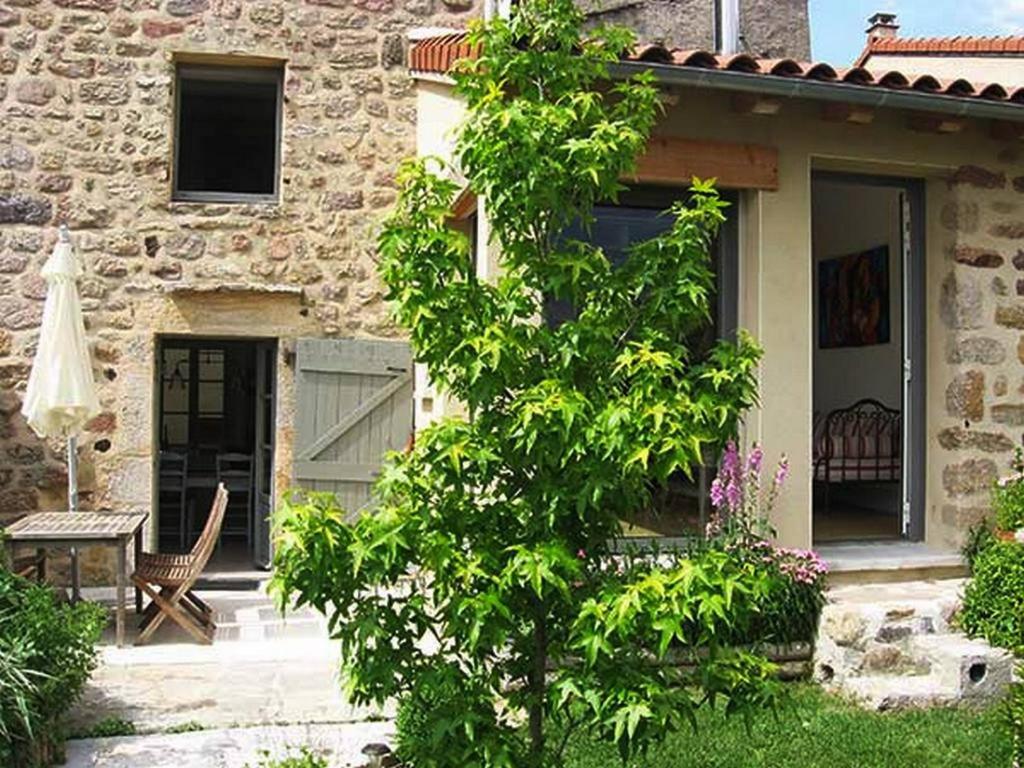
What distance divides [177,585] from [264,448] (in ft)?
8.26

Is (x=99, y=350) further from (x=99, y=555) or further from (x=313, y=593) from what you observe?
(x=313, y=593)

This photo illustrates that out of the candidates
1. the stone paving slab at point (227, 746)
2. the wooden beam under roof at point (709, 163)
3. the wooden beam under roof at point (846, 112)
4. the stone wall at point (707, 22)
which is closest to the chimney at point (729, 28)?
the wooden beam under roof at point (846, 112)

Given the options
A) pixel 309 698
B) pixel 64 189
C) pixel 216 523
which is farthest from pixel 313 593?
pixel 64 189

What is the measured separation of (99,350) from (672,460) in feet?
20.0

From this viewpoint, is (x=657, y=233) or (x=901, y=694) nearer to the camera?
(x=901, y=694)

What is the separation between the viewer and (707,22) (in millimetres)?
10367

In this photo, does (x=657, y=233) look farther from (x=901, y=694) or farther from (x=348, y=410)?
(x=348, y=410)

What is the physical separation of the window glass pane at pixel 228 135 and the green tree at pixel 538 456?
18.2ft

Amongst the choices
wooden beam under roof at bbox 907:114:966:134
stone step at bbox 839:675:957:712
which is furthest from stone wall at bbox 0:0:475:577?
stone step at bbox 839:675:957:712

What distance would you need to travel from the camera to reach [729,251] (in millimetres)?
6195

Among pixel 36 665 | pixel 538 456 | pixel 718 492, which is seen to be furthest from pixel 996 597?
pixel 36 665

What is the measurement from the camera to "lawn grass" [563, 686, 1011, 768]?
162 inches

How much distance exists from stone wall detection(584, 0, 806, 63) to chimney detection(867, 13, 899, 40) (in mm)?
3520

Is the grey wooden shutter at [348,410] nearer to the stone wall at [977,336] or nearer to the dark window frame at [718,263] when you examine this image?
the dark window frame at [718,263]
